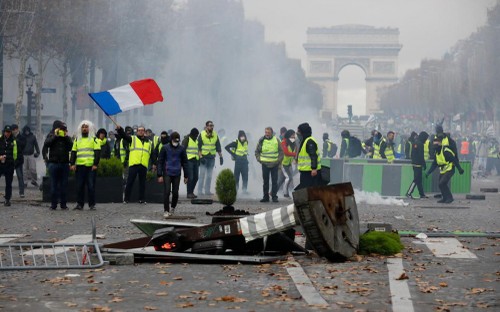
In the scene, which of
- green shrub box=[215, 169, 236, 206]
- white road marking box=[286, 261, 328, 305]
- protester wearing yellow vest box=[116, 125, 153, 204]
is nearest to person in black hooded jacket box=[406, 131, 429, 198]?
protester wearing yellow vest box=[116, 125, 153, 204]

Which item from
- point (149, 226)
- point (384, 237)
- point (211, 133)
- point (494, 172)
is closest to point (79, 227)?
point (149, 226)

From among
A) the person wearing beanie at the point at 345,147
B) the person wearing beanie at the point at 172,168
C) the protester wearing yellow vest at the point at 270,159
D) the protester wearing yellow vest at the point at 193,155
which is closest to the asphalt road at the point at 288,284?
the person wearing beanie at the point at 172,168

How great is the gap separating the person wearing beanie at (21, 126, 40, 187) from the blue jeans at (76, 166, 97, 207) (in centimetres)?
715

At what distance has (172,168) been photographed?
21.2m

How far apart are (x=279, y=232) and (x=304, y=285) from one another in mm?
2272

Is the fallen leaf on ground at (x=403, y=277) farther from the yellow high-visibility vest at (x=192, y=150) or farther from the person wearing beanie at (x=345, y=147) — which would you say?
the person wearing beanie at (x=345, y=147)

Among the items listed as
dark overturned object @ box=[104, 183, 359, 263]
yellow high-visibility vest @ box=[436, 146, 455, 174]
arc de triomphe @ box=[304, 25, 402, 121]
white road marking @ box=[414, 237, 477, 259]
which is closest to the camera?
dark overturned object @ box=[104, 183, 359, 263]

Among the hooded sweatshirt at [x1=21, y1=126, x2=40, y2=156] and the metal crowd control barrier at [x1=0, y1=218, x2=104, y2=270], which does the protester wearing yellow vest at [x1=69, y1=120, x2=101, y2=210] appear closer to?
the hooded sweatshirt at [x1=21, y1=126, x2=40, y2=156]

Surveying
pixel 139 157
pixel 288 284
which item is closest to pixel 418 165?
pixel 139 157

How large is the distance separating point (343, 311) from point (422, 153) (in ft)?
69.5

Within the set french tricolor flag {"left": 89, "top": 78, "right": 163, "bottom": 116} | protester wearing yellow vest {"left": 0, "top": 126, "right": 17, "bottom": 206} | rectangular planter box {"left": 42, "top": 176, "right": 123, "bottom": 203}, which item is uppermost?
french tricolor flag {"left": 89, "top": 78, "right": 163, "bottom": 116}

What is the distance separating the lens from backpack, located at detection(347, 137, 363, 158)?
126 feet

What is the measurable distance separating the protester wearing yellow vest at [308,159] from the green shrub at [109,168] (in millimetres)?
5277

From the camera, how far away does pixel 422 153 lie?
30.5 metres
